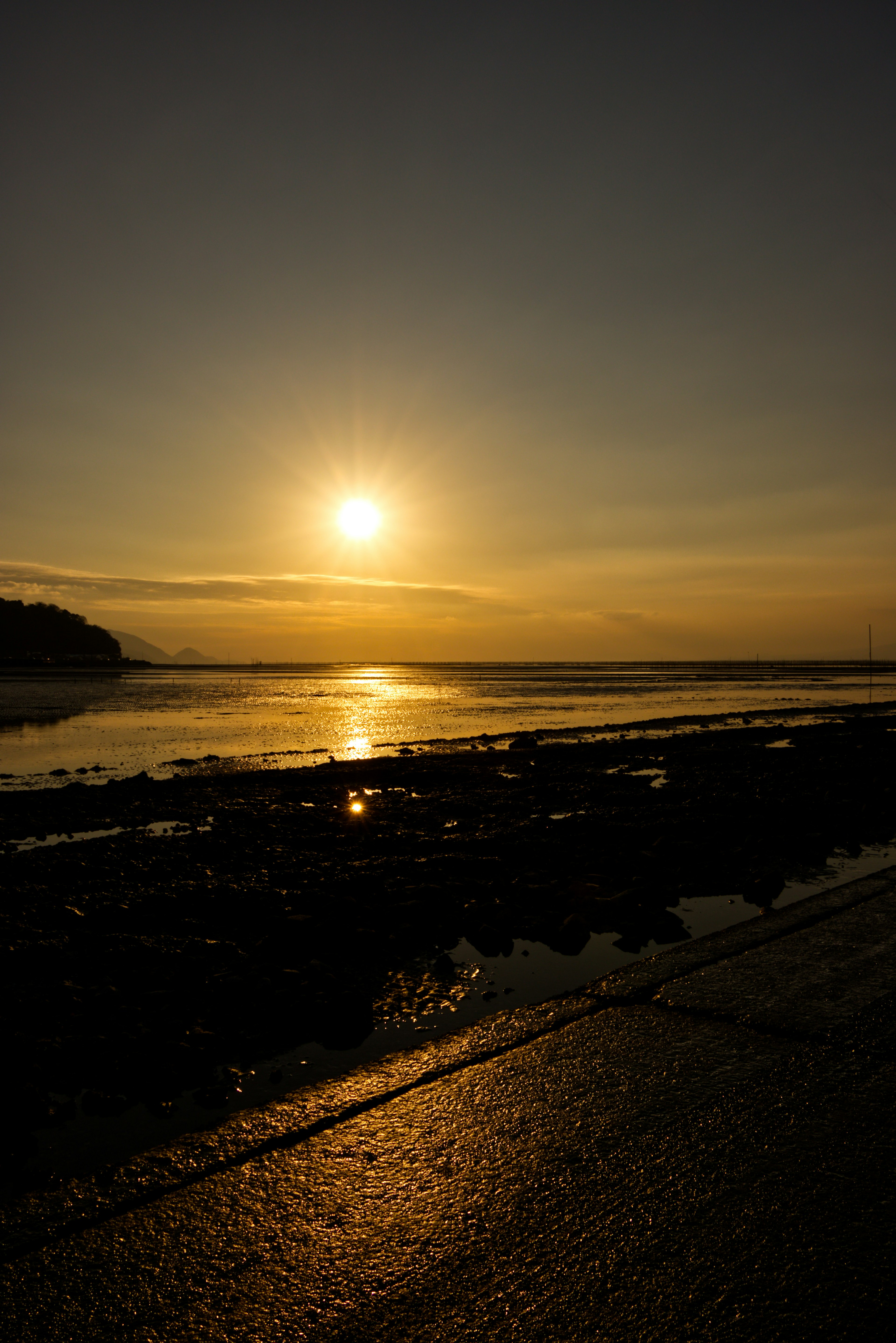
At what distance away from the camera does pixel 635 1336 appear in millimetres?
2246

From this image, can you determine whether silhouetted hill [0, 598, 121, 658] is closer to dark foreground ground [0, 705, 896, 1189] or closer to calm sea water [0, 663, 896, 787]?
calm sea water [0, 663, 896, 787]

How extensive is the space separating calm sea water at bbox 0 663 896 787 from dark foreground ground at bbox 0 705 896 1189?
5.41 m

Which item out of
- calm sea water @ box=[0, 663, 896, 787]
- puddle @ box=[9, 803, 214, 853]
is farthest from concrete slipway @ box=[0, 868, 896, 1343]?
calm sea water @ box=[0, 663, 896, 787]

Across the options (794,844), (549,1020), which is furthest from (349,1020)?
(794,844)

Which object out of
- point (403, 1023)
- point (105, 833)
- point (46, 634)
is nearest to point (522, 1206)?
point (403, 1023)

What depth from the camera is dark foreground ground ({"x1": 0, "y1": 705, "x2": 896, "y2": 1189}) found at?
15.8ft

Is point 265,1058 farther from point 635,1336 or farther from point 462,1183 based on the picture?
point 635,1336

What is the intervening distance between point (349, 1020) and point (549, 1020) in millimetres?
1271

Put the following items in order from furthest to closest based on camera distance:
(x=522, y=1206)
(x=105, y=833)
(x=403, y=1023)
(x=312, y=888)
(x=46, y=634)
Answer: (x=46, y=634) < (x=105, y=833) < (x=312, y=888) < (x=403, y=1023) < (x=522, y=1206)

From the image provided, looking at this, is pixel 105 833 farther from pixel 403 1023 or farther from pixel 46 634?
pixel 46 634

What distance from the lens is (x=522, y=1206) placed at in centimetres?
282

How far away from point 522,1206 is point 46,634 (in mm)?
169167

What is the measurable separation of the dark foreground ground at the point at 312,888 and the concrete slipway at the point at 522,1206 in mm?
944

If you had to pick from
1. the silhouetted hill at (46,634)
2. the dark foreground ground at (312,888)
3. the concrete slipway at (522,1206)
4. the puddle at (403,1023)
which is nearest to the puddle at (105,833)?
the dark foreground ground at (312,888)
